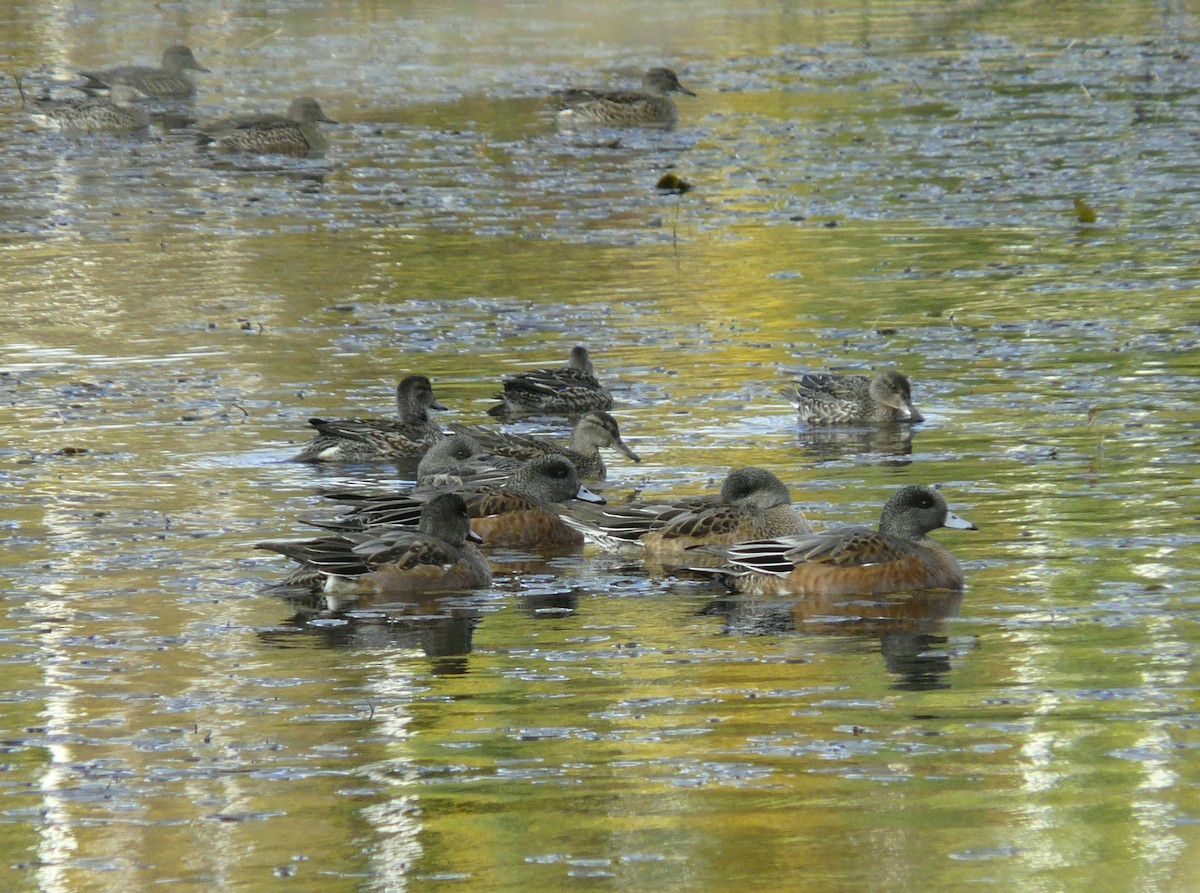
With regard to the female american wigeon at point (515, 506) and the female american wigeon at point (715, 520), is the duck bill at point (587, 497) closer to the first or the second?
the female american wigeon at point (515, 506)

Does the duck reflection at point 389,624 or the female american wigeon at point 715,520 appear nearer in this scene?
the duck reflection at point 389,624

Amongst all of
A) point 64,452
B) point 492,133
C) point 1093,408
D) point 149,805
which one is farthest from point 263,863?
point 492,133

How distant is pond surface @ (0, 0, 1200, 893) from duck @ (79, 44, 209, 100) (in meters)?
2.26

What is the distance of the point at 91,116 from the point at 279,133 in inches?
175

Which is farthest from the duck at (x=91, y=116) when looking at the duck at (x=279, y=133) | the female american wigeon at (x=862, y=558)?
the female american wigeon at (x=862, y=558)

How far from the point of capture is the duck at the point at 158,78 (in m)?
36.5

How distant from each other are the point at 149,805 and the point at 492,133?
24925 mm

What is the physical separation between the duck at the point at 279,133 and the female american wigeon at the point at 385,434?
1558 cm

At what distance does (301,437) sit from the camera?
1578cm

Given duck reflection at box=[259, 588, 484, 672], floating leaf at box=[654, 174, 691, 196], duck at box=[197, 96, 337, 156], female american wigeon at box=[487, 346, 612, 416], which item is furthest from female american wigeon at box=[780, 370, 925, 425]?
duck at box=[197, 96, 337, 156]

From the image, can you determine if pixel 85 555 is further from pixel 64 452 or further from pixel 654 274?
pixel 654 274

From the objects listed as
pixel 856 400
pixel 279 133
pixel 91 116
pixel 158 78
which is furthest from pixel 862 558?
pixel 158 78

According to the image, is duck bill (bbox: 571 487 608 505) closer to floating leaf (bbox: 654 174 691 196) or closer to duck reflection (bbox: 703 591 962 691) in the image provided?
duck reflection (bbox: 703 591 962 691)

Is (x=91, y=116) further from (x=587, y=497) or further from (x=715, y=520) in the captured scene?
(x=715, y=520)
